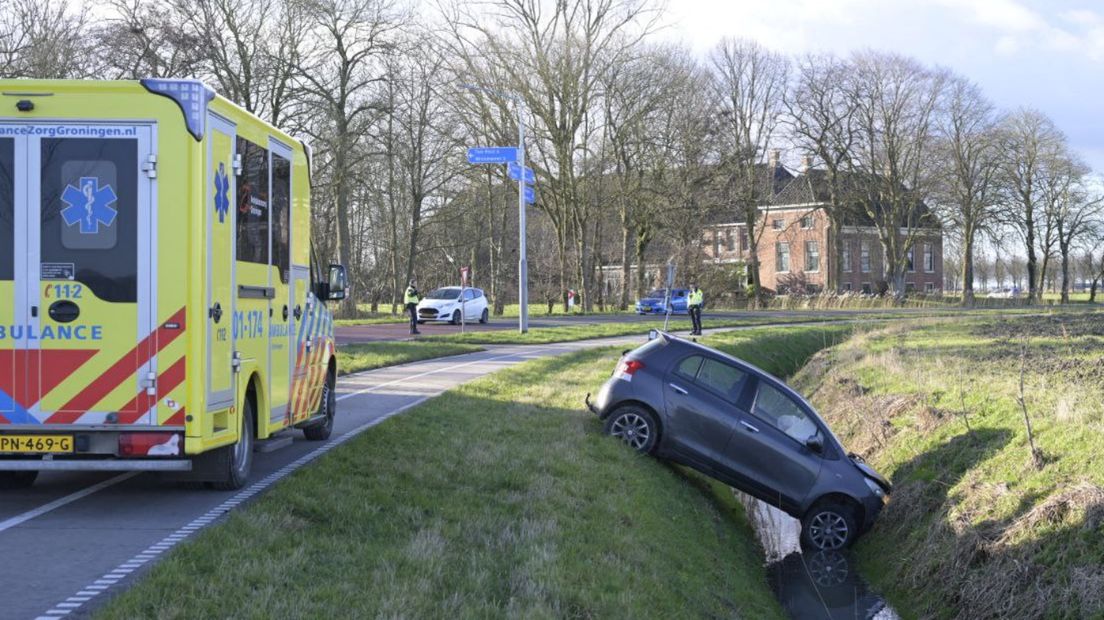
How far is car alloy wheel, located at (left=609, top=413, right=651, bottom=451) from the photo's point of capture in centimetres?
1164

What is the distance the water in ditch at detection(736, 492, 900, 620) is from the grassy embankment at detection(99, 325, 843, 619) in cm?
28

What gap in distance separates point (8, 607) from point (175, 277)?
103 inches

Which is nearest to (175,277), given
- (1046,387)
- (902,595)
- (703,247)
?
(902,595)

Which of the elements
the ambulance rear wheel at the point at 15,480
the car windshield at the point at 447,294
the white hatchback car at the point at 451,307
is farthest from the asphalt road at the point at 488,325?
the ambulance rear wheel at the point at 15,480

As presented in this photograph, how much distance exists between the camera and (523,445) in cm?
1150

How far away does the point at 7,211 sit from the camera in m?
7.43

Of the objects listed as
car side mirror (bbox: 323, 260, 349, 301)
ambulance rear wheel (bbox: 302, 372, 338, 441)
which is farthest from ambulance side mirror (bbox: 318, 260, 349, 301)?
ambulance rear wheel (bbox: 302, 372, 338, 441)

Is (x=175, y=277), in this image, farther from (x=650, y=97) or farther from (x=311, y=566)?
(x=650, y=97)

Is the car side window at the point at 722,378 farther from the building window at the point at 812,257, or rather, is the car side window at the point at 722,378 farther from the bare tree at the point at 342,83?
the building window at the point at 812,257

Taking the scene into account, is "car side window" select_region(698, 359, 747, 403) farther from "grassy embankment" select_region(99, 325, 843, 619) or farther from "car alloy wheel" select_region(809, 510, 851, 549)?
"car alloy wheel" select_region(809, 510, 851, 549)

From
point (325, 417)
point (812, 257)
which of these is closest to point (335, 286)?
point (325, 417)

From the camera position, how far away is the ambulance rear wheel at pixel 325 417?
1170 cm

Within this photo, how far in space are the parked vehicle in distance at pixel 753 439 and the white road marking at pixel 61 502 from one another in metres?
5.24

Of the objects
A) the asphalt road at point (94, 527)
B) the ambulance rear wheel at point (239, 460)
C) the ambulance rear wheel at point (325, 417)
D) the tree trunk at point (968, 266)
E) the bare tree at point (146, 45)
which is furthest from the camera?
the tree trunk at point (968, 266)
